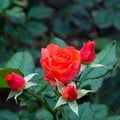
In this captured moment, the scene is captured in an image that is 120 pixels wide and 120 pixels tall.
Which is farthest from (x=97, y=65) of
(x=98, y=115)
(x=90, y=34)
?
(x=90, y=34)

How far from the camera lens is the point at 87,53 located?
1.07m

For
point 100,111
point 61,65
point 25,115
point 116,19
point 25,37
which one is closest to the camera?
point 61,65

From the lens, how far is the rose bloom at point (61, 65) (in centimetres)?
102

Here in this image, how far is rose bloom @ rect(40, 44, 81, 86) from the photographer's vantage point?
3.33 feet

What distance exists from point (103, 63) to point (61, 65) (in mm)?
212

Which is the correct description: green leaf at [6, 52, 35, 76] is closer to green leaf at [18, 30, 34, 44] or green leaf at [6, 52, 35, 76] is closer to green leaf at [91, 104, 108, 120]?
green leaf at [91, 104, 108, 120]

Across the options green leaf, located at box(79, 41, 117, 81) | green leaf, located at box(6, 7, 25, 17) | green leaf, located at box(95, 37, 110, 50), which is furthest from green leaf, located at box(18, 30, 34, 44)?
green leaf, located at box(79, 41, 117, 81)

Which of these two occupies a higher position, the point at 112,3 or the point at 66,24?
the point at 112,3

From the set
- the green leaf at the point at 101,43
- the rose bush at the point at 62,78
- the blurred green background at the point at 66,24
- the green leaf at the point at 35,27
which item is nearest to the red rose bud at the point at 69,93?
the rose bush at the point at 62,78

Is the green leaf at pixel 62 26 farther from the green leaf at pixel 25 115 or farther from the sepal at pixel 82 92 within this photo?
the sepal at pixel 82 92

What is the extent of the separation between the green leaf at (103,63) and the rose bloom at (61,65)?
0.38ft

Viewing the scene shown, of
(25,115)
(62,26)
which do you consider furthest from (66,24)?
(25,115)

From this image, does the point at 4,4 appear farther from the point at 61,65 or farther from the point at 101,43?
the point at 61,65

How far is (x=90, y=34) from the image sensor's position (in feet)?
9.77
